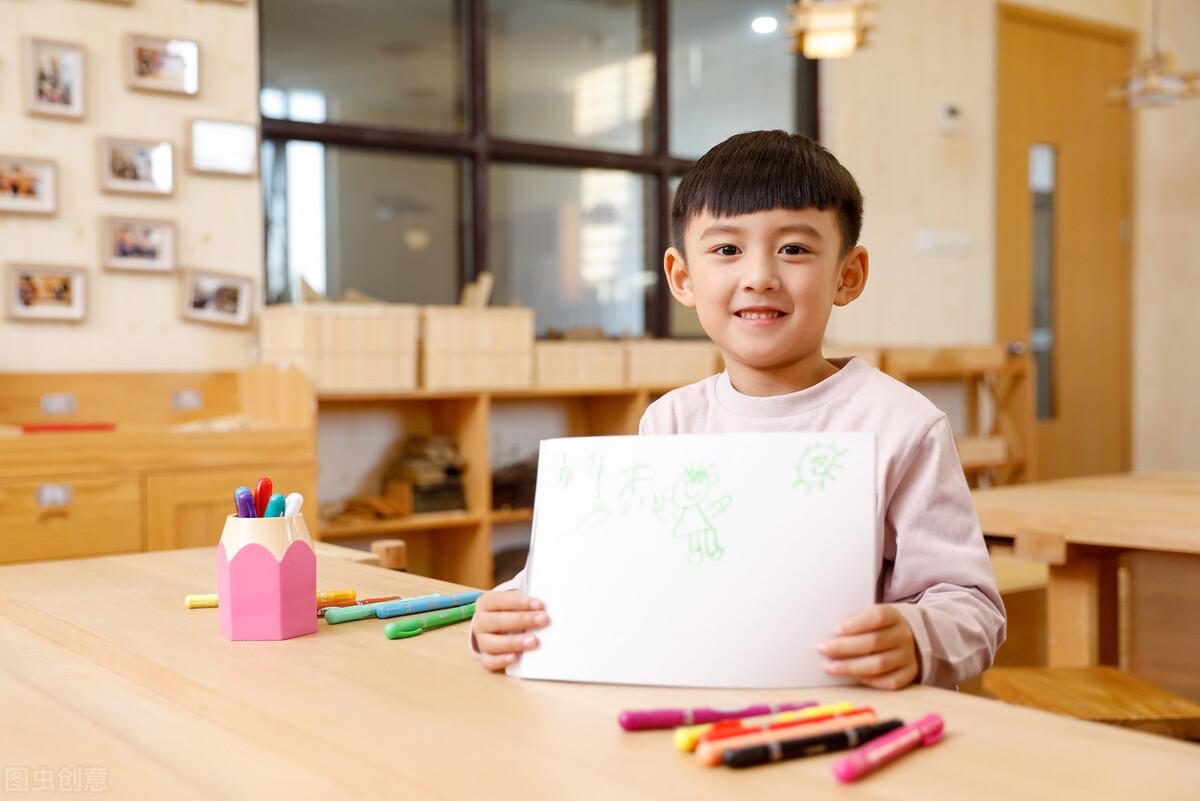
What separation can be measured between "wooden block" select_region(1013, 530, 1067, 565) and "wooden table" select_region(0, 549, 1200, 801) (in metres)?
1.30

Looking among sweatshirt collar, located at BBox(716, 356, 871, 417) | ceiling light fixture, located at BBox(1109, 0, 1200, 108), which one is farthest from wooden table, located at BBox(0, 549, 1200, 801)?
ceiling light fixture, located at BBox(1109, 0, 1200, 108)

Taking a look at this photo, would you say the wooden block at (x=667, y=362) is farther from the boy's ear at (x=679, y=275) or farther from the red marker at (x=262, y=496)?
the red marker at (x=262, y=496)

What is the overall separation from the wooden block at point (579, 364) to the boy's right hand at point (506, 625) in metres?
3.04

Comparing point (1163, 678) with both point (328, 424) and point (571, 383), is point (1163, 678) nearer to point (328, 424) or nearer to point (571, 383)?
point (571, 383)

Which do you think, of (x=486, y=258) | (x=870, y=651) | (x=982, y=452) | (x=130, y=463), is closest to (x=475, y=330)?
(x=486, y=258)

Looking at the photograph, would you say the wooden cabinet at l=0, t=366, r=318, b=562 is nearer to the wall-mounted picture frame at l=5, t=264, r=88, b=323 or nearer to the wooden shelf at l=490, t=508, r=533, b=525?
the wall-mounted picture frame at l=5, t=264, r=88, b=323

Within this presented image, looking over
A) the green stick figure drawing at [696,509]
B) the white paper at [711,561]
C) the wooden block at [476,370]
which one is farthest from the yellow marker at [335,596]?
the wooden block at [476,370]

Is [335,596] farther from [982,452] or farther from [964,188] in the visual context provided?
[964,188]

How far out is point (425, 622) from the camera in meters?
1.09

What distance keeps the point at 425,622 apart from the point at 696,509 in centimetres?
36

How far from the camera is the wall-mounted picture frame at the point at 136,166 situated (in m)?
3.44

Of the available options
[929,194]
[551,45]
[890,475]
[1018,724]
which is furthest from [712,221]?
[929,194]

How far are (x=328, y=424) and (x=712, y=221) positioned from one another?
2.98 meters

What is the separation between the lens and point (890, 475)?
104cm
